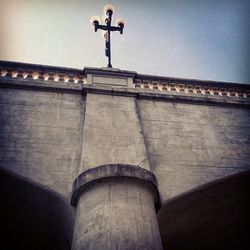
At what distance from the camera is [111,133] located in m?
6.84

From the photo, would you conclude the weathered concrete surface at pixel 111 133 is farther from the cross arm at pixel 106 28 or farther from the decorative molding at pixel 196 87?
the cross arm at pixel 106 28

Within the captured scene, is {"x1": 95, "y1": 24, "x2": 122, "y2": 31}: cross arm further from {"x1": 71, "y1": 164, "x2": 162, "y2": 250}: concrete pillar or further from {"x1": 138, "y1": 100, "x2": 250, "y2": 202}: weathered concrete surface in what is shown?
{"x1": 71, "y1": 164, "x2": 162, "y2": 250}: concrete pillar

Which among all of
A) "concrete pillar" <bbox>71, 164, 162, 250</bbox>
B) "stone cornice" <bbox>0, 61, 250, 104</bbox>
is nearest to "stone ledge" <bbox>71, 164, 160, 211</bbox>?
"concrete pillar" <bbox>71, 164, 162, 250</bbox>

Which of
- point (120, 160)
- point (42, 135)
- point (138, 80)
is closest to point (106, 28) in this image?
point (138, 80)

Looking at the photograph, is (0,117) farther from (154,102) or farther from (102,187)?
(154,102)

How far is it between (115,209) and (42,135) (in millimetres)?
2671

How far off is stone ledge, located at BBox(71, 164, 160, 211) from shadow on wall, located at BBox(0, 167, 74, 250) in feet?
1.39

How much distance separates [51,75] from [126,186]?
4236 millimetres

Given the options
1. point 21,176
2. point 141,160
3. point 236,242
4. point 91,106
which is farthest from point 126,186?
point 236,242

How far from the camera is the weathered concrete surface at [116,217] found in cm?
448

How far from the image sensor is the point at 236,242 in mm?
8688

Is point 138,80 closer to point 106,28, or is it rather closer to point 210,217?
point 106,28

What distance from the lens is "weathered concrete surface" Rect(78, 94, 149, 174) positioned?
6.27 meters

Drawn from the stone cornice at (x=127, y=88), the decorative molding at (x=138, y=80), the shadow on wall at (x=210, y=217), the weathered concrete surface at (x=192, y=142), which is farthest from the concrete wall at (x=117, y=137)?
the decorative molding at (x=138, y=80)
